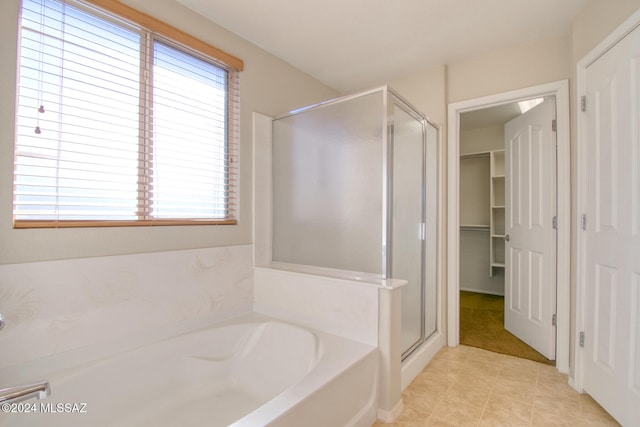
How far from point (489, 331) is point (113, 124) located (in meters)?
3.36

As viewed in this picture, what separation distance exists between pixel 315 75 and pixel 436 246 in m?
1.85

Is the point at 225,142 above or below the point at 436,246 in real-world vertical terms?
above

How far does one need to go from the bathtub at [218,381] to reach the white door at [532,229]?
159cm

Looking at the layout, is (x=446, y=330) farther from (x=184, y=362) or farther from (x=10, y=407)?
(x=10, y=407)

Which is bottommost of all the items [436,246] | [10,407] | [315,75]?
[10,407]

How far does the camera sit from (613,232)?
1.56 m

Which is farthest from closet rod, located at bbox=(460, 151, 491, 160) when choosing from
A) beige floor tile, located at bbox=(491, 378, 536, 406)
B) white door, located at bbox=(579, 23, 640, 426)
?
beige floor tile, located at bbox=(491, 378, 536, 406)

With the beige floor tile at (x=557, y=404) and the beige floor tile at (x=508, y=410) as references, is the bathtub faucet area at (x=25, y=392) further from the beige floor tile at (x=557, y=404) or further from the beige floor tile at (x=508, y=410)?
A: the beige floor tile at (x=557, y=404)

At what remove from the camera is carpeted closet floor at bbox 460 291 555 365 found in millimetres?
2420

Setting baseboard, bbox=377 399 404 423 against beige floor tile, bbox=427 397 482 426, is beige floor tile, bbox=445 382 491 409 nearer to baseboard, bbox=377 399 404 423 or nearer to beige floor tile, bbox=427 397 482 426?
beige floor tile, bbox=427 397 482 426

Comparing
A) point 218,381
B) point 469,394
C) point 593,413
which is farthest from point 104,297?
point 593,413

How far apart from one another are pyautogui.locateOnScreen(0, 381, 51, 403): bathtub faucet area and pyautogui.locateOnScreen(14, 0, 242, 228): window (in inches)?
26.5

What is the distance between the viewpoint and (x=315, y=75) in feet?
8.92

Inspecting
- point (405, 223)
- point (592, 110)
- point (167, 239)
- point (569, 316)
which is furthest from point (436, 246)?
point (167, 239)
